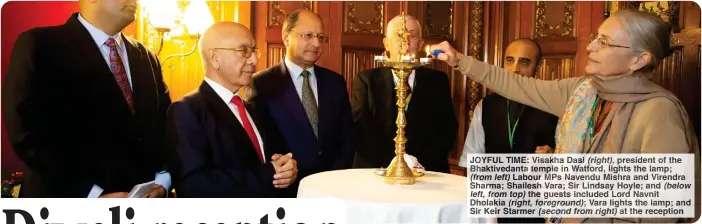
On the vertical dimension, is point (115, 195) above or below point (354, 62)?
below

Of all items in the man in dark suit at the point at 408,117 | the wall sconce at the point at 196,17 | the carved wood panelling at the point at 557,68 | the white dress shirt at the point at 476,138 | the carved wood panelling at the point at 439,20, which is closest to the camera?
the man in dark suit at the point at 408,117

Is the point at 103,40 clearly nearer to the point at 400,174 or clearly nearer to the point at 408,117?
the point at 400,174

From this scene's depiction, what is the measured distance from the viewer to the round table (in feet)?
6.23

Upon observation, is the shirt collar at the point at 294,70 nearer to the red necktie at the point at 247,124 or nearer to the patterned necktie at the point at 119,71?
the red necktie at the point at 247,124

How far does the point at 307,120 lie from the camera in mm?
2963

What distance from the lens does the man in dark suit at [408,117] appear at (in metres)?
3.22

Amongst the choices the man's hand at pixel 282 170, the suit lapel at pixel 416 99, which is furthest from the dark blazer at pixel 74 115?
the suit lapel at pixel 416 99

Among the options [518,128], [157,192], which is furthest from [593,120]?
[157,192]

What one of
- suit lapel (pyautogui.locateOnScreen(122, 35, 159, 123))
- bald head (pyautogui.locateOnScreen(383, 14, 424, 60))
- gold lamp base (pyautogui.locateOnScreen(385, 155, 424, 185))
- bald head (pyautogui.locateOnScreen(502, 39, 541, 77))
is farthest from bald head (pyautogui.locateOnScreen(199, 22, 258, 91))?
bald head (pyautogui.locateOnScreen(502, 39, 541, 77))

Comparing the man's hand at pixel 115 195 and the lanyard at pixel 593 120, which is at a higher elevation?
the lanyard at pixel 593 120

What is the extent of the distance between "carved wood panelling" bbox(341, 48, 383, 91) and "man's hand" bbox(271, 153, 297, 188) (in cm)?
232

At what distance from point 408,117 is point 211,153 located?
130 cm

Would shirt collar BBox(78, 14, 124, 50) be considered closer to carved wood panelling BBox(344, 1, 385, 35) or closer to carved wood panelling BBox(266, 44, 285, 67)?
carved wood panelling BBox(266, 44, 285, 67)

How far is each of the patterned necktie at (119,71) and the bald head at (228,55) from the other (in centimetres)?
32
